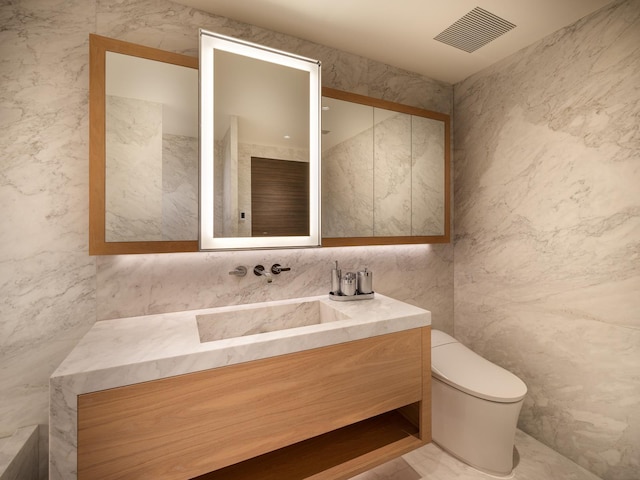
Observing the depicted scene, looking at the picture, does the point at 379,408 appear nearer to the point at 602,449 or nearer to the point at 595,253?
the point at 602,449

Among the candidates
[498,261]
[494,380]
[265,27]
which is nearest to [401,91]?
[265,27]

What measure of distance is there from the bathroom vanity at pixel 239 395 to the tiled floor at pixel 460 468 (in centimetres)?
32

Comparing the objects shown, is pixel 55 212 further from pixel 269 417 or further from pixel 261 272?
pixel 269 417

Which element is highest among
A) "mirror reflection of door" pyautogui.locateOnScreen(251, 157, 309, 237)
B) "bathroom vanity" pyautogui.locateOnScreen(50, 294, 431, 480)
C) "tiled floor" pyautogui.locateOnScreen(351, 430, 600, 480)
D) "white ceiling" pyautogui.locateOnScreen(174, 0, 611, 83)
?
"white ceiling" pyautogui.locateOnScreen(174, 0, 611, 83)

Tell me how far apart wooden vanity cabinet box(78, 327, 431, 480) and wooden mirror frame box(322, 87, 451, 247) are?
0.60 metres

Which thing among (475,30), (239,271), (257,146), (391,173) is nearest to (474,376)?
(391,173)

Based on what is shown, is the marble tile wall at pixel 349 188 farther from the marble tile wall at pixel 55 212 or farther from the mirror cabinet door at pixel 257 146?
the marble tile wall at pixel 55 212

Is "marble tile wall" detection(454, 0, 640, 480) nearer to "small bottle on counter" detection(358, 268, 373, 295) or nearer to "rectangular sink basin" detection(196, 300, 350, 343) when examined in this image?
"small bottle on counter" detection(358, 268, 373, 295)

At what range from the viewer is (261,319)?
1.41 metres

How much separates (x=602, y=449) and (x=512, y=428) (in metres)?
0.47

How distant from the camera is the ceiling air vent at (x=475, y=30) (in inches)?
58.0

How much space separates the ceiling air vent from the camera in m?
1.47

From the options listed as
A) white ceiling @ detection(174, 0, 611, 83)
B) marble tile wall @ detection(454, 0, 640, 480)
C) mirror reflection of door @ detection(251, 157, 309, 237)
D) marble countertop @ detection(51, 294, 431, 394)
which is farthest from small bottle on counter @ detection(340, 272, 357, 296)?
white ceiling @ detection(174, 0, 611, 83)

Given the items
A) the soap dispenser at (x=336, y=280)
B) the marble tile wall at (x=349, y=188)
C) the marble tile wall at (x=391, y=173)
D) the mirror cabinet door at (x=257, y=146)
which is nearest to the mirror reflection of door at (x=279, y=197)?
the mirror cabinet door at (x=257, y=146)
